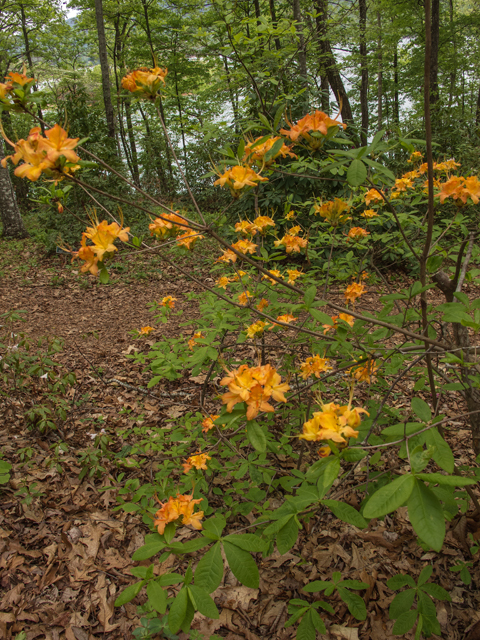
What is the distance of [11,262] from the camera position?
6.32 m

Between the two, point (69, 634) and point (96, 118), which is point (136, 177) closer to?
point (96, 118)

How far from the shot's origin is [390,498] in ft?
2.17

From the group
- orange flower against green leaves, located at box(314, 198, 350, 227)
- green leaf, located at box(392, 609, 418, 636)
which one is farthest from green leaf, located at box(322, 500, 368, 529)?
orange flower against green leaves, located at box(314, 198, 350, 227)

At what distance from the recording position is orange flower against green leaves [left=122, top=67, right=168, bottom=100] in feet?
3.65

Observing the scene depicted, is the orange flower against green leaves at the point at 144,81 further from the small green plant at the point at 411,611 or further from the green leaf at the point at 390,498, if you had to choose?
the small green plant at the point at 411,611

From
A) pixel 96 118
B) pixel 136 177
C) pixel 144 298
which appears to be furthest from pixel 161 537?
pixel 136 177

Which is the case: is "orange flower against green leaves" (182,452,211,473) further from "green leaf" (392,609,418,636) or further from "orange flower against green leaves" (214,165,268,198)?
"orange flower against green leaves" (214,165,268,198)

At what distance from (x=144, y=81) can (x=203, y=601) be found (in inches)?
53.1

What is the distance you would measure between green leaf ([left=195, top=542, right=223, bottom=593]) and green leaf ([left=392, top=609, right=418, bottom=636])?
66 centimetres

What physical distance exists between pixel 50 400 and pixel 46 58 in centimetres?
1303

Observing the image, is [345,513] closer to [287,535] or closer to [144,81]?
[287,535]

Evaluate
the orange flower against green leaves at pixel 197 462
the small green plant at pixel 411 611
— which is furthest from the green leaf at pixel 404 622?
the orange flower against green leaves at pixel 197 462

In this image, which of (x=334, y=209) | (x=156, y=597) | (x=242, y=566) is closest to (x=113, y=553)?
(x=156, y=597)

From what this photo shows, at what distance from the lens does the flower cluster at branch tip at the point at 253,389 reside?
2.84 ft
